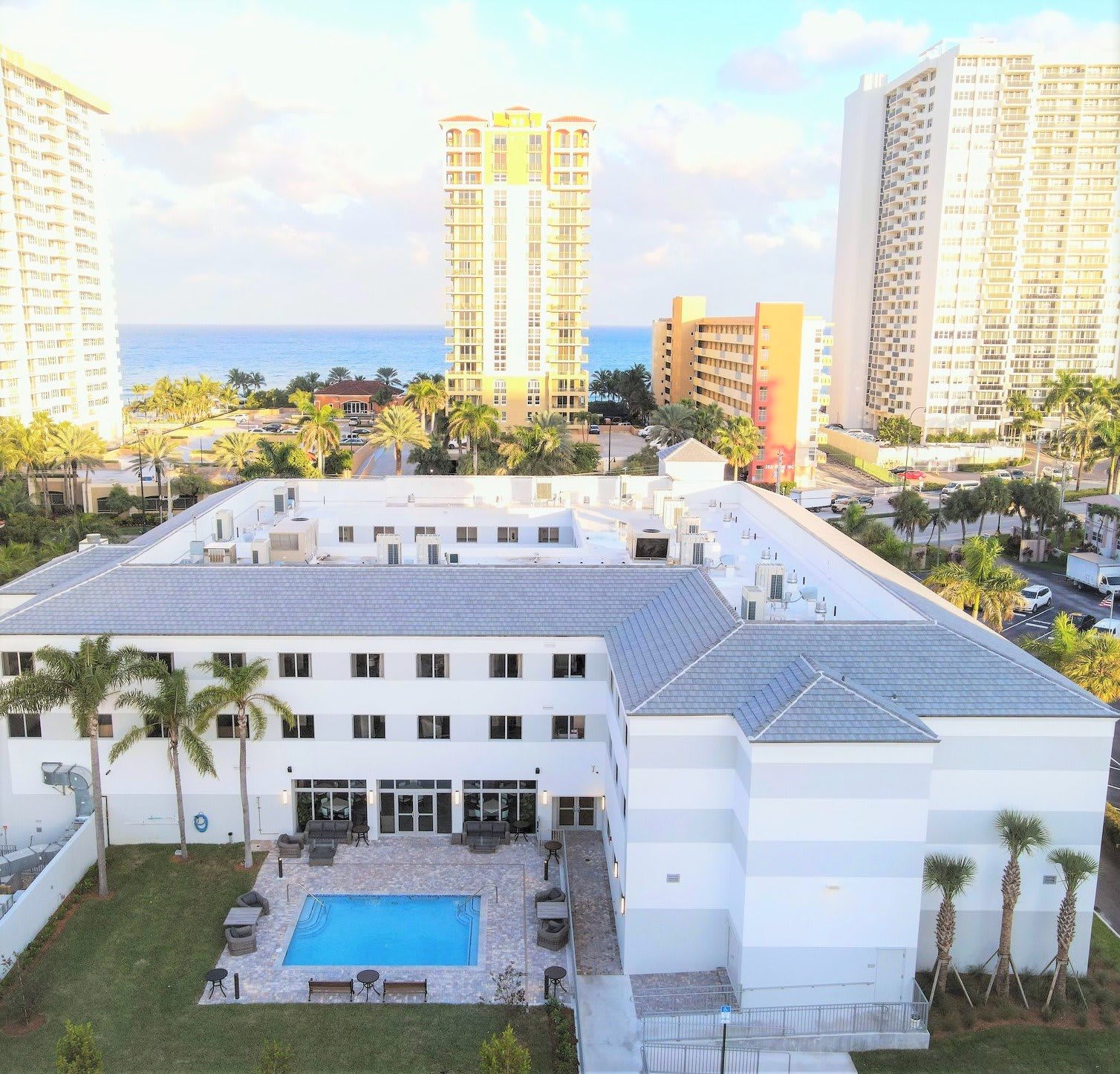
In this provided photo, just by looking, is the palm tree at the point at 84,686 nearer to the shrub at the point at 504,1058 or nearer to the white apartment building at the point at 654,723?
the white apartment building at the point at 654,723

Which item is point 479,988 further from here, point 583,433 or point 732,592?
point 583,433

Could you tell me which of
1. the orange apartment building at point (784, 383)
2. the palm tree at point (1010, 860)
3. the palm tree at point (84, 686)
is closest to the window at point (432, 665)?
the palm tree at point (84, 686)

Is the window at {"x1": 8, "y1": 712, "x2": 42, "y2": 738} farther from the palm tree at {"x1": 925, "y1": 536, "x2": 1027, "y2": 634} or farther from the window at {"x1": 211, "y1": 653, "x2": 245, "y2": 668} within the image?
the palm tree at {"x1": 925, "y1": 536, "x2": 1027, "y2": 634}

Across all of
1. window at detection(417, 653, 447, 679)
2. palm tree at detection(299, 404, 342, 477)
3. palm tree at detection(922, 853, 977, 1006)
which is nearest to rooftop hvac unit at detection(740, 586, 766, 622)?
palm tree at detection(922, 853, 977, 1006)

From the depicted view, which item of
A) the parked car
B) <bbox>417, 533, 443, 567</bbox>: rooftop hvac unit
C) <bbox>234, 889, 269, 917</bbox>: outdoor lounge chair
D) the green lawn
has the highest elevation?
<bbox>417, 533, 443, 567</bbox>: rooftop hvac unit

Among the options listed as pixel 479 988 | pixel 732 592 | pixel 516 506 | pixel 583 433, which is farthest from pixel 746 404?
pixel 479 988
